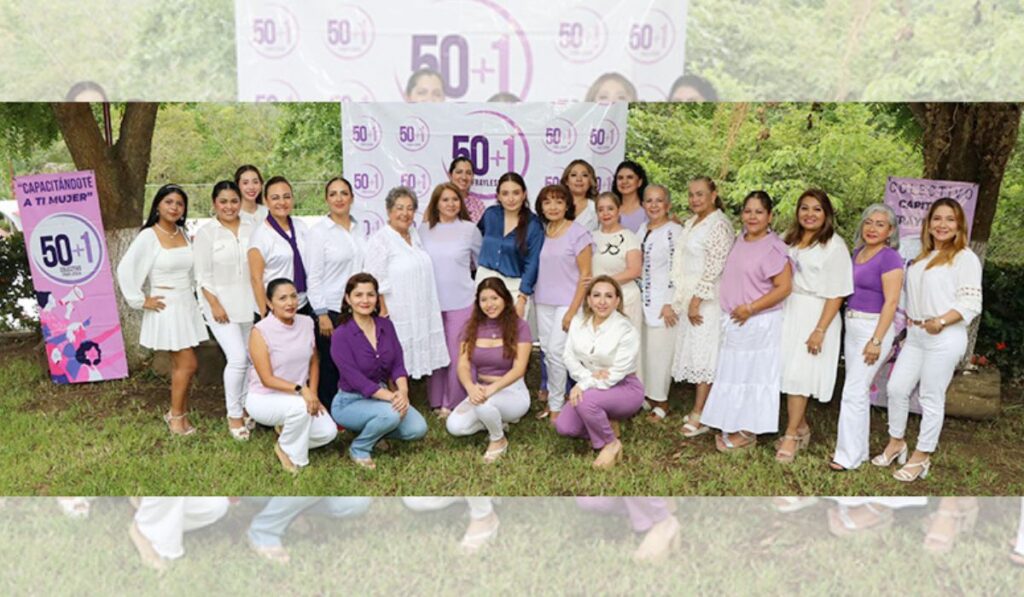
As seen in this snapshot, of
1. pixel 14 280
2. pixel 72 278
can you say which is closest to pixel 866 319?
pixel 72 278

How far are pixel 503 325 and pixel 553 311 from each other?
0.59 m

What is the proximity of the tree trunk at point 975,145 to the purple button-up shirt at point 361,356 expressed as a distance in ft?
14.3

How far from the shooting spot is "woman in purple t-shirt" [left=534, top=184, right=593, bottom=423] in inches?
208

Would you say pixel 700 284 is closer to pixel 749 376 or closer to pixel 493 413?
pixel 749 376

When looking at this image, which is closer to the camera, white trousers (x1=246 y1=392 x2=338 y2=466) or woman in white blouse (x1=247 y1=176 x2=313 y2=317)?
white trousers (x1=246 y1=392 x2=338 y2=466)

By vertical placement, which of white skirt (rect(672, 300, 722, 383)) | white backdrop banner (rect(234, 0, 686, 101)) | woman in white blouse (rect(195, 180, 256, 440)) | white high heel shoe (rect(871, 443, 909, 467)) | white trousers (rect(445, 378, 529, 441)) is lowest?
white high heel shoe (rect(871, 443, 909, 467))

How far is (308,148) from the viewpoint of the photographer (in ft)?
55.4

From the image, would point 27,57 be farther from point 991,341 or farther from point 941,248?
point 991,341

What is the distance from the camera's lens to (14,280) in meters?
7.73

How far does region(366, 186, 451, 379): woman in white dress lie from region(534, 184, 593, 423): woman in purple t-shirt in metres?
0.70

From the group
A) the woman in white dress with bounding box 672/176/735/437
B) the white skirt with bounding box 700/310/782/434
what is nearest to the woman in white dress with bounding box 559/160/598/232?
the woman in white dress with bounding box 672/176/735/437

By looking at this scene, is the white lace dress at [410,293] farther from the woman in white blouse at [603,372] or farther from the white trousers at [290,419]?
the woman in white blouse at [603,372]

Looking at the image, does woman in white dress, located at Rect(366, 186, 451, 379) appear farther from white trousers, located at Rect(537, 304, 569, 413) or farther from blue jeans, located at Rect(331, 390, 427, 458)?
white trousers, located at Rect(537, 304, 569, 413)

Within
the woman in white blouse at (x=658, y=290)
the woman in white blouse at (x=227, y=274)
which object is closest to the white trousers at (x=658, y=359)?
the woman in white blouse at (x=658, y=290)
